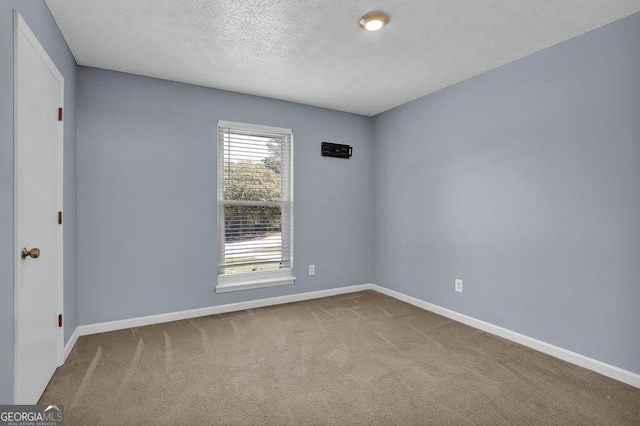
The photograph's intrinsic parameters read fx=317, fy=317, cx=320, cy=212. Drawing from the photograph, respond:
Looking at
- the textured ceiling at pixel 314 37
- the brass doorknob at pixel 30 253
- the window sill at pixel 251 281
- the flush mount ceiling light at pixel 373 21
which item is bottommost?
the window sill at pixel 251 281

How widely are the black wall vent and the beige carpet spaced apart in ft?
7.22

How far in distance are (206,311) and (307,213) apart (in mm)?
1658

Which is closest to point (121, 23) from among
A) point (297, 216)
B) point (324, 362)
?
point (297, 216)

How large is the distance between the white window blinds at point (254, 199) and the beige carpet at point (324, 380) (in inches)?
35.2

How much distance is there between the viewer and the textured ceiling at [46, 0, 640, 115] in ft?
6.91

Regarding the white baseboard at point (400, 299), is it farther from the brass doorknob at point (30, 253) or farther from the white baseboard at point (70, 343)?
the brass doorknob at point (30, 253)

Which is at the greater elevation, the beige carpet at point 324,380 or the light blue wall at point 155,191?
the light blue wall at point 155,191

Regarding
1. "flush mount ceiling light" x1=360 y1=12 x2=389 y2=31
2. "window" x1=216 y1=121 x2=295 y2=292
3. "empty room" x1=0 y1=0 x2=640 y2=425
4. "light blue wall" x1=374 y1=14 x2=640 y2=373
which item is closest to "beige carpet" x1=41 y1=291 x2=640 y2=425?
"empty room" x1=0 y1=0 x2=640 y2=425

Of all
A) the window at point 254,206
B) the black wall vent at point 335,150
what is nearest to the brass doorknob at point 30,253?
the window at point 254,206

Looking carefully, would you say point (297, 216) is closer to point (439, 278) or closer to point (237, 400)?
point (439, 278)

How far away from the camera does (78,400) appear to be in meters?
1.96

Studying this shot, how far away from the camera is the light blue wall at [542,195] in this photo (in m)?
2.23

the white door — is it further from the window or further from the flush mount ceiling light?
the flush mount ceiling light

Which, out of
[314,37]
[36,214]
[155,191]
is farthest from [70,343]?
[314,37]
